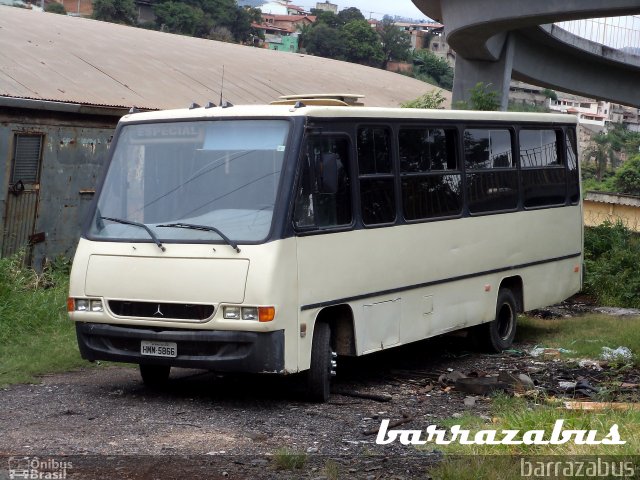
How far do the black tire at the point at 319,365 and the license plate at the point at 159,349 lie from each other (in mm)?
1193

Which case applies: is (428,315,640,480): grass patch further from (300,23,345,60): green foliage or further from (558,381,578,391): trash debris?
(300,23,345,60): green foliage

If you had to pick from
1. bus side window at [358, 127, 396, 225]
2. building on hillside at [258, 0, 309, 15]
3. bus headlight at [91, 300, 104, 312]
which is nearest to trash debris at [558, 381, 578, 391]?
bus side window at [358, 127, 396, 225]

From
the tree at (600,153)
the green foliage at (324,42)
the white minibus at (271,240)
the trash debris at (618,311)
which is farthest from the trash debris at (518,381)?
the green foliage at (324,42)

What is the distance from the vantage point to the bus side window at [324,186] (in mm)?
9109

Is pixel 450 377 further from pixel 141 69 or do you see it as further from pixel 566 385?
pixel 141 69

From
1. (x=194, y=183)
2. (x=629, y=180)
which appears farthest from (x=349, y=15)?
(x=194, y=183)

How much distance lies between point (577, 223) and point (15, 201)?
756cm


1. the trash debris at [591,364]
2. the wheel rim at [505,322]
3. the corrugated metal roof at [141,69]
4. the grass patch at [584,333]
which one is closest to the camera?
the trash debris at [591,364]

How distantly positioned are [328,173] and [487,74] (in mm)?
15887

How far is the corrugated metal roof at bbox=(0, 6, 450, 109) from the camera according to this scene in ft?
54.4

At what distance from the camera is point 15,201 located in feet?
49.3

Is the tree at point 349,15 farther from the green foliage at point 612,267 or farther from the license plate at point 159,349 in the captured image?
the license plate at point 159,349

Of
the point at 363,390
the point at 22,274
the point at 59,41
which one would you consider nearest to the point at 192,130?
the point at 363,390
